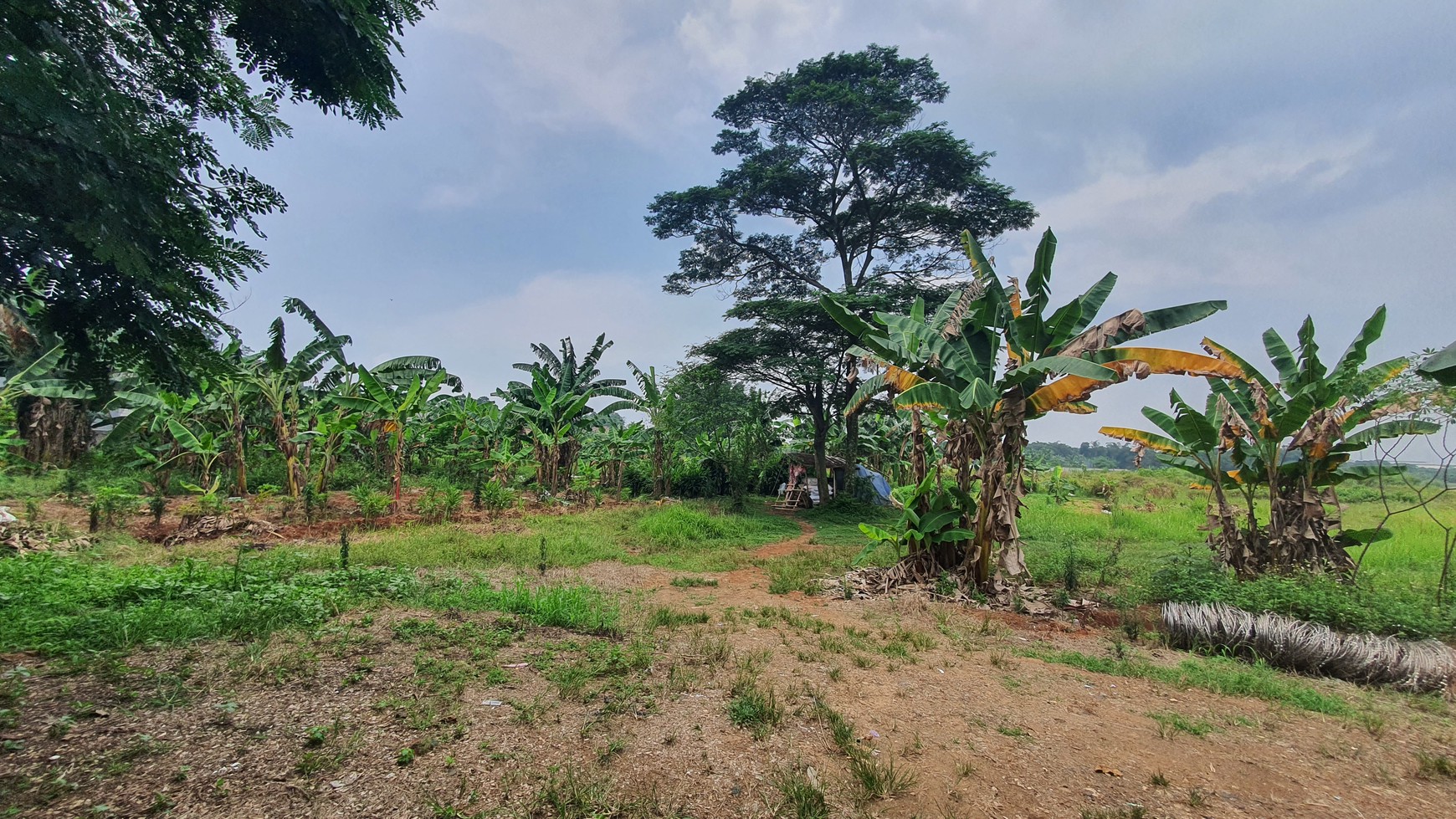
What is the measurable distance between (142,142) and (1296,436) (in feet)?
37.1

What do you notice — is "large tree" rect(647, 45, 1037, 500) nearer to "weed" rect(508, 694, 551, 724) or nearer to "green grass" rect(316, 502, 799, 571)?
"green grass" rect(316, 502, 799, 571)

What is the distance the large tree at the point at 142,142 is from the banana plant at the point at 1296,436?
965cm

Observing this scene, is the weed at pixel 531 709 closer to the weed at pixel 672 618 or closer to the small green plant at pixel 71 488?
the weed at pixel 672 618

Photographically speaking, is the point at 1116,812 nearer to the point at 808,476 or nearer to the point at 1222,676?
the point at 1222,676

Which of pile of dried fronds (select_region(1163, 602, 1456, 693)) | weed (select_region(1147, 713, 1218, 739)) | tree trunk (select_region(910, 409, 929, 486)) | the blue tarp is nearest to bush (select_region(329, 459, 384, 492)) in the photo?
tree trunk (select_region(910, 409, 929, 486))

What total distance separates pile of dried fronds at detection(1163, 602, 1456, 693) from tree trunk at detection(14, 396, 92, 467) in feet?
69.6

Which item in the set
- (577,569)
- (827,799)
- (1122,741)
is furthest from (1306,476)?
(577,569)

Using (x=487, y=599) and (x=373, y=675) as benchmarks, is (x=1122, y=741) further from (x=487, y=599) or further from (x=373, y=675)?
(x=487, y=599)

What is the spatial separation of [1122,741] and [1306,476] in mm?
6304

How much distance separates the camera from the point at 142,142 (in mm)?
2744

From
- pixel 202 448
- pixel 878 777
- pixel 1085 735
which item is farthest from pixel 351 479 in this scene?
pixel 1085 735

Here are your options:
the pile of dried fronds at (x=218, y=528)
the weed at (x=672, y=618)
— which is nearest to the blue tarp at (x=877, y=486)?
the weed at (x=672, y=618)

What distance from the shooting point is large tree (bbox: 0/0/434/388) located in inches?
95.0

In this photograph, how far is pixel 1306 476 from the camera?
7270 millimetres
